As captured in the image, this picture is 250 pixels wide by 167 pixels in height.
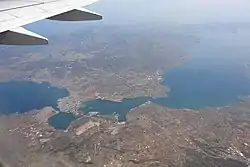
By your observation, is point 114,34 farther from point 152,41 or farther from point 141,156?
point 141,156

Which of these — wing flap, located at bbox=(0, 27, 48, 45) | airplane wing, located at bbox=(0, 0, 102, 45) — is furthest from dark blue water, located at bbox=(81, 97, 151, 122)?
wing flap, located at bbox=(0, 27, 48, 45)

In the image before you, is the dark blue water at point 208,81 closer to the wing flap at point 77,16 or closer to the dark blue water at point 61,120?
the dark blue water at point 61,120

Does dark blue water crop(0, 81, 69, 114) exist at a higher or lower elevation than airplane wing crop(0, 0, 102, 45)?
lower

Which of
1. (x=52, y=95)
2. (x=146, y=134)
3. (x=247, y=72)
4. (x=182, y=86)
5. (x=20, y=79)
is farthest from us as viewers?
(x=247, y=72)

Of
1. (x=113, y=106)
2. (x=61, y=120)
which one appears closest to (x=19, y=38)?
(x=61, y=120)

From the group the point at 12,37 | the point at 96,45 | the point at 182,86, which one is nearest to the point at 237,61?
the point at 182,86

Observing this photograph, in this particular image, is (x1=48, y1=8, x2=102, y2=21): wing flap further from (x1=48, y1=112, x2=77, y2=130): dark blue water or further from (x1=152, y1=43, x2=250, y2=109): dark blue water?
(x1=152, y1=43, x2=250, y2=109): dark blue water
